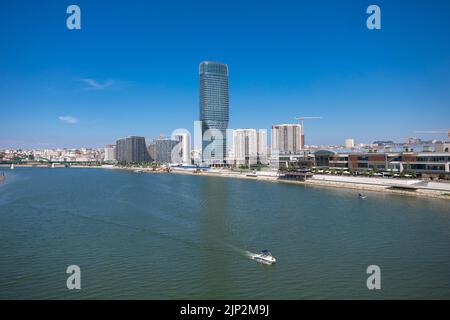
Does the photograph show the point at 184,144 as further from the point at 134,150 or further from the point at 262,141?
the point at 262,141

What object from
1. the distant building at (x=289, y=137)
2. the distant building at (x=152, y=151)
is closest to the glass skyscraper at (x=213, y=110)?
the distant building at (x=289, y=137)

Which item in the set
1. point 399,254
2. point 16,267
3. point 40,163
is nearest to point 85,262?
point 16,267

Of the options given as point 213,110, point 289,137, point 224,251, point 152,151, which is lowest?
point 224,251

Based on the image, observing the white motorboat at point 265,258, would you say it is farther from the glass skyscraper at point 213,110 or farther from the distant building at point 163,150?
the distant building at point 163,150

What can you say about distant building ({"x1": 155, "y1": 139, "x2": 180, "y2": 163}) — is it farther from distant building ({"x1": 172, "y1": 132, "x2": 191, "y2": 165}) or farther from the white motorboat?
the white motorboat

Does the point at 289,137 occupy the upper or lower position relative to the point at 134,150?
upper

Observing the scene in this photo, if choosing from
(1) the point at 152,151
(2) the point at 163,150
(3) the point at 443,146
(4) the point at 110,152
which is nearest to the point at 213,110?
(2) the point at 163,150
